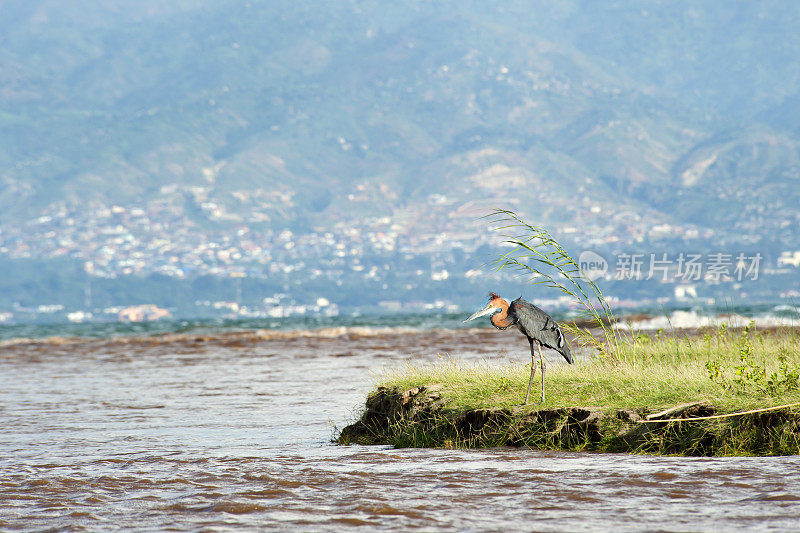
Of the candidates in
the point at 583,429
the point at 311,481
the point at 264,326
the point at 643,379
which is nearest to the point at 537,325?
the point at 583,429

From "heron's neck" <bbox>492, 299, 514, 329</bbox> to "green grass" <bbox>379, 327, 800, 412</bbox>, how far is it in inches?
42.2

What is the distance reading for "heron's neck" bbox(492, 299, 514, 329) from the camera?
30.4 feet

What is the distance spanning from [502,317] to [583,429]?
136cm

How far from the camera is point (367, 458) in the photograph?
926 centimetres

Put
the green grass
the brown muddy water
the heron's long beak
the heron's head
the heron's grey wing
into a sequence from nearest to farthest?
the brown muddy water → the heron's long beak → the heron's head → the heron's grey wing → the green grass

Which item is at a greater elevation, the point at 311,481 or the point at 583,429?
the point at 583,429

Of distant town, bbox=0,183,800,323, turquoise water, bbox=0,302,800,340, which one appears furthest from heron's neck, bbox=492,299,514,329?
distant town, bbox=0,183,800,323

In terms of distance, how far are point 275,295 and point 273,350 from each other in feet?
432

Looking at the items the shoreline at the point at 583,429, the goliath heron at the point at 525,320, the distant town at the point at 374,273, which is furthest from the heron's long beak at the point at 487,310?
the distant town at the point at 374,273

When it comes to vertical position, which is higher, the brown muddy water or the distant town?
the distant town

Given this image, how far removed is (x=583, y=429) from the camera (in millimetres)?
9445

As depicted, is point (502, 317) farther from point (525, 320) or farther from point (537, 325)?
point (537, 325)

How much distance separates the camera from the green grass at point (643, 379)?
376 inches

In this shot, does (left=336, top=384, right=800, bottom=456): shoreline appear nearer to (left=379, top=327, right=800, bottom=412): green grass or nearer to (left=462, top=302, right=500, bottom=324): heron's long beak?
(left=379, top=327, right=800, bottom=412): green grass
